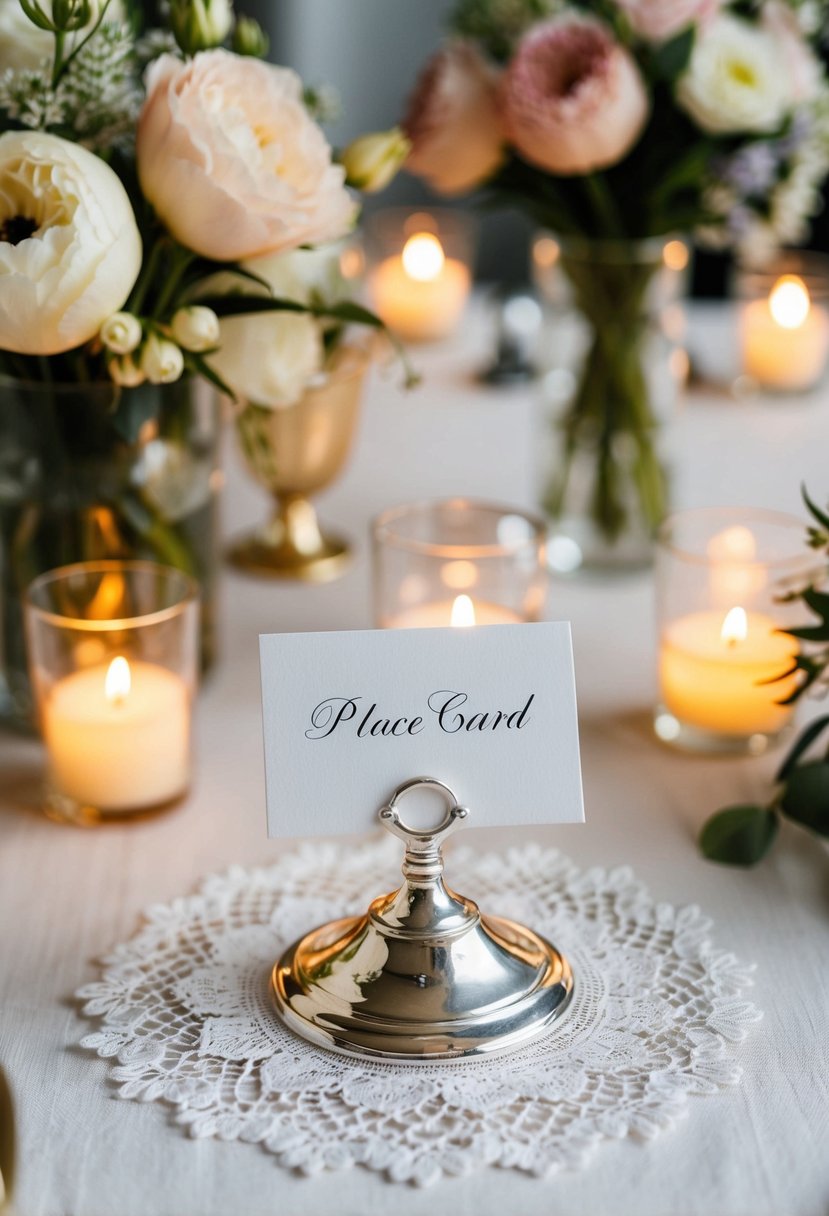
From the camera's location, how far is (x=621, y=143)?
1184mm

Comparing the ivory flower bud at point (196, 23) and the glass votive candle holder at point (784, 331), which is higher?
the ivory flower bud at point (196, 23)

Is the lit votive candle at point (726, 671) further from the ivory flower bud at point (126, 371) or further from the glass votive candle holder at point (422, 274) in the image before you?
the glass votive candle holder at point (422, 274)

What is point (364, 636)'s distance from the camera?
A: 2.47 feet

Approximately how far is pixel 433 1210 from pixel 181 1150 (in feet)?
0.42

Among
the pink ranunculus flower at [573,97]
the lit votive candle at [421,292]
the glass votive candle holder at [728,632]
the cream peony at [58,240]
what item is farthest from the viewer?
the lit votive candle at [421,292]

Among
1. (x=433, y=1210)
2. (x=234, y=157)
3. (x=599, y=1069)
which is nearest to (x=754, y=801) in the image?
(x=599, y=1069)

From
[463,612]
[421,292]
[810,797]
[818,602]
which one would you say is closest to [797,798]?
[810,797]

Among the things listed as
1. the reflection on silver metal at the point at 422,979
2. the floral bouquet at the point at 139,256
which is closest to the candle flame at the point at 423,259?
the floral bouquet at the point at 139,256

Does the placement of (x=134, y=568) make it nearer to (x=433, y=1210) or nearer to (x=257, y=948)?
(x=257, y=948)

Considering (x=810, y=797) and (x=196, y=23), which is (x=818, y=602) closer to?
(x=810, y=797)

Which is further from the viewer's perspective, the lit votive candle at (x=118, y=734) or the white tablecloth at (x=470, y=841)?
the lit votive candle at (x=118, y=734)

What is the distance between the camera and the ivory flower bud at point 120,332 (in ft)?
2.91

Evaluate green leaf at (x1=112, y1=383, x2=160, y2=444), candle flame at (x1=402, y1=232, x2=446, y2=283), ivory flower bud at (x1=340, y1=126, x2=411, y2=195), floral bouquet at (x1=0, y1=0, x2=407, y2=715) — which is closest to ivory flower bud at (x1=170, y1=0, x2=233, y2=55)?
floral bouquet at (x1=0, y1=0, x2=407, y2=715)

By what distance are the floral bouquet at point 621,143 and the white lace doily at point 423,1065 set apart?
56 cm
